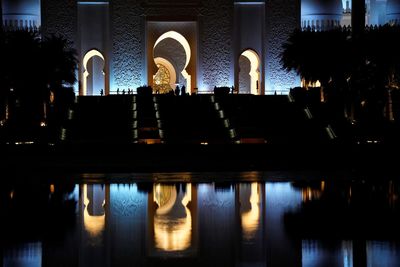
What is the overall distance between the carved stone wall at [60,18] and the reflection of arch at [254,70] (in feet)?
21.1

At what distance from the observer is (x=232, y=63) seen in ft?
103

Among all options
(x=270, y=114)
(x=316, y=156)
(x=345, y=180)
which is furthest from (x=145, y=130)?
(x=345, y=180)

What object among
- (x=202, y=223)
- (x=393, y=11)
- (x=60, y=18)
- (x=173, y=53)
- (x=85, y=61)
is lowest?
(x=202, y=223)

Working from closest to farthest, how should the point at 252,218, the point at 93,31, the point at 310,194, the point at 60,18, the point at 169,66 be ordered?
the point at 252,218, the point at 310,194, the point at 60,18, the point at 93,31, the point at 169,66

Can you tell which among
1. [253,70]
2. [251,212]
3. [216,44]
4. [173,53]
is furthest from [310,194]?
[173,53]

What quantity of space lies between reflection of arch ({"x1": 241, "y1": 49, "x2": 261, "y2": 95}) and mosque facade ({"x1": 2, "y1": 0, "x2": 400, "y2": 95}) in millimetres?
163

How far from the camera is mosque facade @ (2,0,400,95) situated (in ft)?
102

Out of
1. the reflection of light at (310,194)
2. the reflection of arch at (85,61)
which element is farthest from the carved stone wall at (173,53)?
the reflection of light at (310,194)

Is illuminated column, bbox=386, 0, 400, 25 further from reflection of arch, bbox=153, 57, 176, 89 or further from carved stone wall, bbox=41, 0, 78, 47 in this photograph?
carved stone wall, bbox=41, 0, 78, 47

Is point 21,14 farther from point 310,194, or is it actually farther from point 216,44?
point 310,194

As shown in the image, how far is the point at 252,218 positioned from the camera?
9.14 meters

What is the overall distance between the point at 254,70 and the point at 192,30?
323 cm

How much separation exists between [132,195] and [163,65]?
25107mm

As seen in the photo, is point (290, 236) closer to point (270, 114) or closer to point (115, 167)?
point (115, 167)
